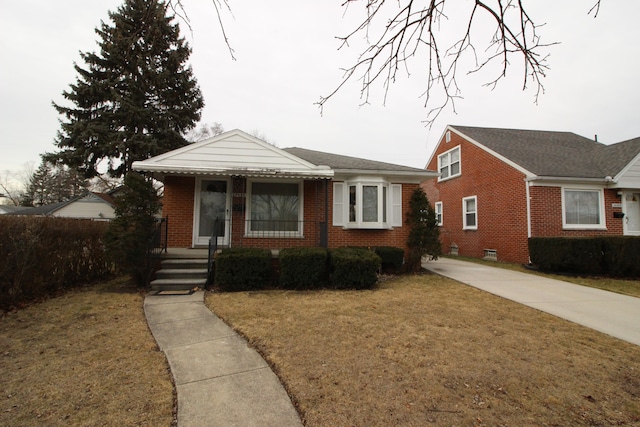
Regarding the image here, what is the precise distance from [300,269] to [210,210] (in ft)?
12.6

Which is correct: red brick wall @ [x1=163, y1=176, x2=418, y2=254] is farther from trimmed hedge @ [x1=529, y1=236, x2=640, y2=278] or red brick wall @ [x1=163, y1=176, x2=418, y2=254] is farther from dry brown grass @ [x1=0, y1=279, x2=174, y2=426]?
trimmed hedge @ [x1=529, y1=236, x2=640, y2=278]

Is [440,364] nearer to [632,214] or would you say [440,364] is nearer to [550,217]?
[550,217]

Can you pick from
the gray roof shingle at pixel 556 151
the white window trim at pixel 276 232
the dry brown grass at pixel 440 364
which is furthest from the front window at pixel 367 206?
the gray roof shingle at pixel 556 151

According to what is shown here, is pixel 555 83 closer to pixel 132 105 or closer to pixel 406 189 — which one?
pixel 406 189

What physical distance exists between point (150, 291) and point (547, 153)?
50.5ft

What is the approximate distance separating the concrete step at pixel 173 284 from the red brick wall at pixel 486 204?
11.1 metres

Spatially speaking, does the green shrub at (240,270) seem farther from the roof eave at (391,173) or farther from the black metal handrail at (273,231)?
the roof eave at (391,173)

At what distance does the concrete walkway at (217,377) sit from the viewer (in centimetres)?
227

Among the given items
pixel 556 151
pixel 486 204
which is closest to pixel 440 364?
pixel 486 204

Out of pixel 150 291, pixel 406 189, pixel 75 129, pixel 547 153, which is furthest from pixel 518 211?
pixel 75 129

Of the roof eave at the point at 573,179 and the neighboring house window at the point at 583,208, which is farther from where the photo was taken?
the neighboring house window at the point at 583,208

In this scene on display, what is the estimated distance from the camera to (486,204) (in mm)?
13312

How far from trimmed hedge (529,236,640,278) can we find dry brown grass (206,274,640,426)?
16.3ft

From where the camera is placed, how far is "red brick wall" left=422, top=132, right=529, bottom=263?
1152 centimetres
